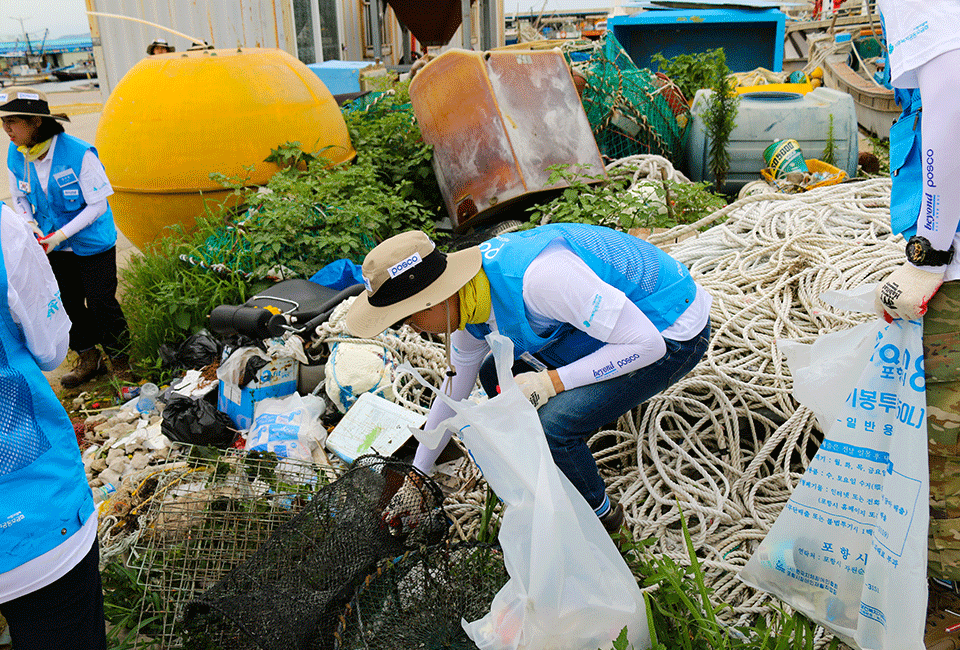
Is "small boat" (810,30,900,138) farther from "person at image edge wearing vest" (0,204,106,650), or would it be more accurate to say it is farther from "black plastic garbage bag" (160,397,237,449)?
"person at image edge wearing vest" (0,204,106,650)

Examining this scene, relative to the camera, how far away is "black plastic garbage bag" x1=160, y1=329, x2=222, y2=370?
3.91m

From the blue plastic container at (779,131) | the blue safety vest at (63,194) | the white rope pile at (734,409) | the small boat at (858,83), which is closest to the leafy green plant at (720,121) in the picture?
the blue plastic container at (779,131)

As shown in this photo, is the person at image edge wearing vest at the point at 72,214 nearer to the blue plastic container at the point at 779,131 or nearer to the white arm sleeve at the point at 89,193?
the white arm sleeve at the point at 89,193

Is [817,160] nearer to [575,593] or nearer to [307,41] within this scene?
[575,593]

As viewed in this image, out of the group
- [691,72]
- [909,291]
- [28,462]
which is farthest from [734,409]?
[691,72]

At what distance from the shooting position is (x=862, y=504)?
1826mm

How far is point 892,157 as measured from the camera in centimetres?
181

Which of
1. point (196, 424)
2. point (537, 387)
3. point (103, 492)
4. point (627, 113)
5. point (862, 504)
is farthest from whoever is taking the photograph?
point (627, 113)

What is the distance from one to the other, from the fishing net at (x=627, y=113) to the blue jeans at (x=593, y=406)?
4045 millimetres

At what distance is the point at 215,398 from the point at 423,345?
1075mm

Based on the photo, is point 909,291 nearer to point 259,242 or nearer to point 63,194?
point 259,242

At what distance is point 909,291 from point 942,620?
3.23 ft

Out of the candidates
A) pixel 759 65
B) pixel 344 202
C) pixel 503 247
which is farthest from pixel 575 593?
pixel 759 65

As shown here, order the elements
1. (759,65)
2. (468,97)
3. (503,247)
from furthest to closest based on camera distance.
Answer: (759,65)
(468,97)
(503,247)
